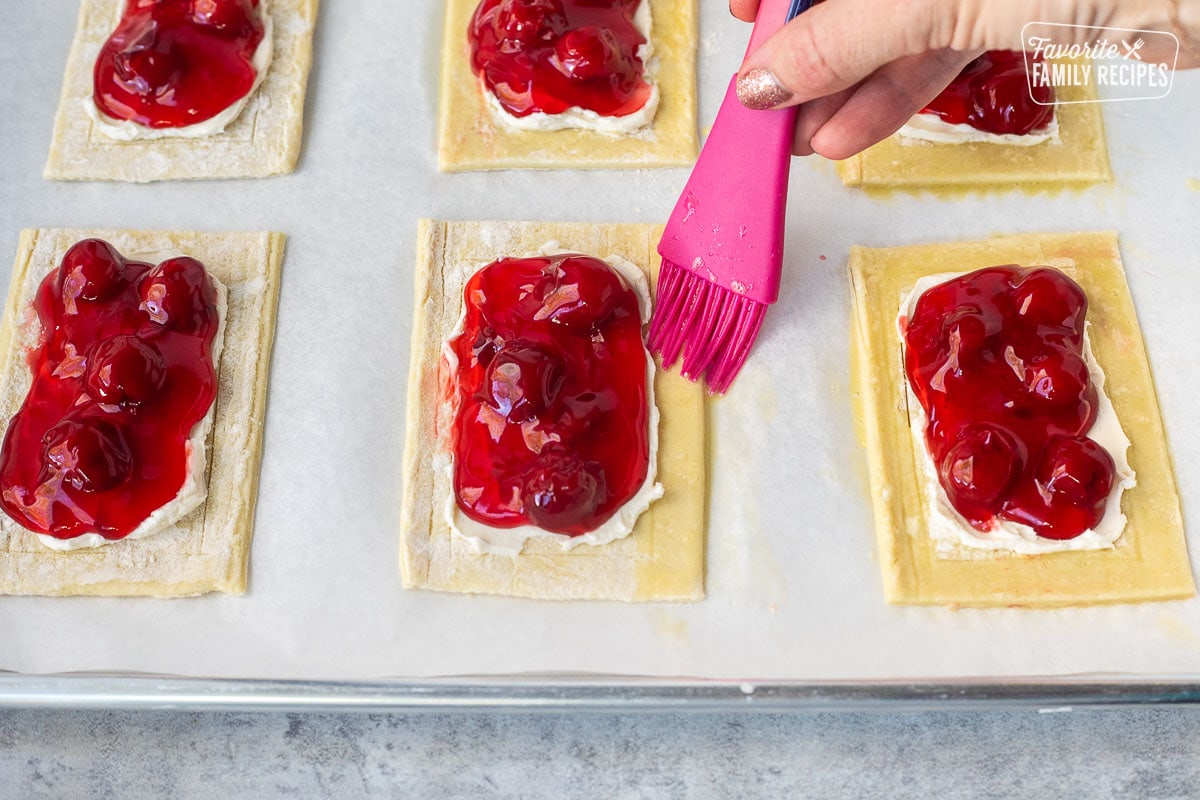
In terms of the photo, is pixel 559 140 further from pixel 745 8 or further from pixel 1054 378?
pixel 1054 378

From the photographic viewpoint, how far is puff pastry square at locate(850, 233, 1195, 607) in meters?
2.05

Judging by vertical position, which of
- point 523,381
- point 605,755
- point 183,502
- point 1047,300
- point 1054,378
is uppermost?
point 1047,300

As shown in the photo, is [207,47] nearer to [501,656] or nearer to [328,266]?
[328,266]

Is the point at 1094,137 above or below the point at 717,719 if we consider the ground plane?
above

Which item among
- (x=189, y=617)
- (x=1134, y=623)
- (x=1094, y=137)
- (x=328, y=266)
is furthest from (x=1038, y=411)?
(x=189, y=617)

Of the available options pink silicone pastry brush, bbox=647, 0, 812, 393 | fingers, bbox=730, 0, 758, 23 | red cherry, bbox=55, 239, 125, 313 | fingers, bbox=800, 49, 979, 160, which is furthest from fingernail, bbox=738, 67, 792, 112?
red cherry, bbox=55, 239, 125, 313

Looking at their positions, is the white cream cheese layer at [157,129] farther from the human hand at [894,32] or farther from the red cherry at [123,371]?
the human hand at [894,32]

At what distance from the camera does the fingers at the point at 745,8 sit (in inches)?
81.5

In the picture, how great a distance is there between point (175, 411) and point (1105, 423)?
2009 mm

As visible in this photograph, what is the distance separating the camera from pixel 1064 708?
1.88 m

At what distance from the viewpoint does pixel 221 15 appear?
2408 millimetres

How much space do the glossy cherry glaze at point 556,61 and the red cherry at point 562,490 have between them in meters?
0.92

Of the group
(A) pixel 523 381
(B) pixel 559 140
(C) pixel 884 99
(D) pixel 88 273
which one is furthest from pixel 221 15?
(C) pixel 884 99

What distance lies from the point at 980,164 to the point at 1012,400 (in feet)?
2.20
